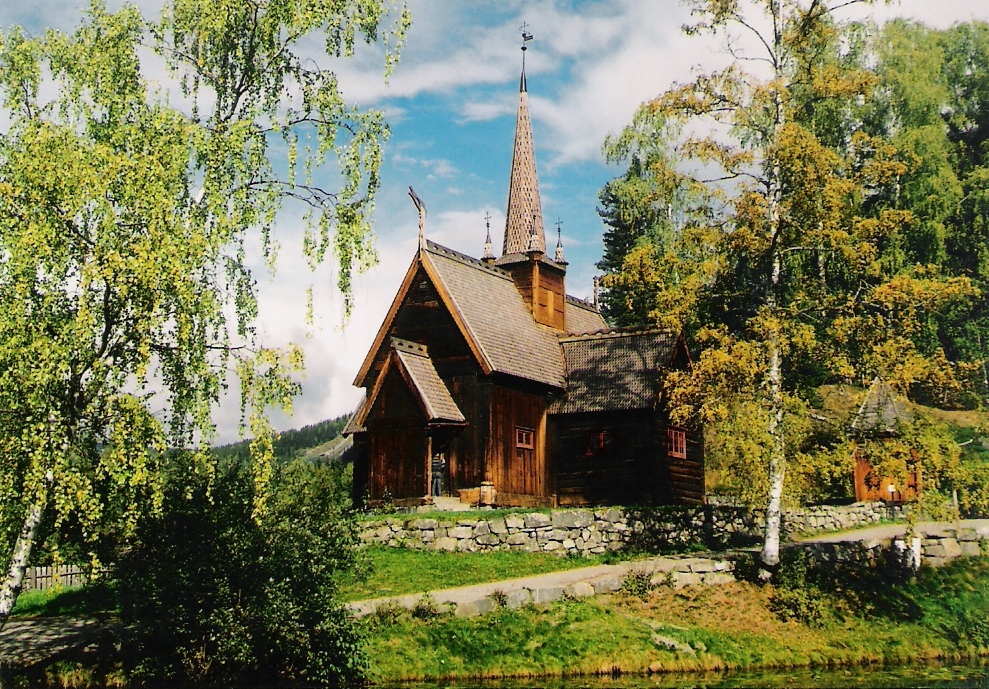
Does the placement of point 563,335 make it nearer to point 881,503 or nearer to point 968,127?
point 881,503

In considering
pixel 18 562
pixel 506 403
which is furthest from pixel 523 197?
pixel 18 562

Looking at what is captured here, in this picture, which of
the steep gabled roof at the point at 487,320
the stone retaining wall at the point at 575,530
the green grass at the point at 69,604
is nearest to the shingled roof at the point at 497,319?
the steep gabled roof at the point at 487,320

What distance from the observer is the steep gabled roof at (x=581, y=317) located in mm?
40034

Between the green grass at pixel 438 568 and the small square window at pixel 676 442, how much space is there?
7592mm

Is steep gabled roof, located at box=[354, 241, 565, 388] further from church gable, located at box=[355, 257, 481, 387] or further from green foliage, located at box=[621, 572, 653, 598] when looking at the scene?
green foliage, located at box=[621, 572, 653, 598]

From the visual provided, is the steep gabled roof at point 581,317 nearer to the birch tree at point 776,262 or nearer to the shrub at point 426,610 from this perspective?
the birch tree at point 776,262

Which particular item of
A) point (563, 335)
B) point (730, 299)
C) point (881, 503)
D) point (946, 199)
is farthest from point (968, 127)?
point (730, 299)

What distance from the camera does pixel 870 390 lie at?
24234mm

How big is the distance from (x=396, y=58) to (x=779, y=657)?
1429 cm

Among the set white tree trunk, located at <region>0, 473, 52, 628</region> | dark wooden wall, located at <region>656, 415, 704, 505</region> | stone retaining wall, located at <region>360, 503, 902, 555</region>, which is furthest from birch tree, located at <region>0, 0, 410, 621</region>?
dark wooden wall, located at <region>656, 415, 704, 505</region>

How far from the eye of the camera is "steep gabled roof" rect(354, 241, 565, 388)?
3168 centimetres

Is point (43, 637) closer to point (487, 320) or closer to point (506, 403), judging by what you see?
point (506, 403)

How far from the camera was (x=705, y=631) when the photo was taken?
22.1 meters

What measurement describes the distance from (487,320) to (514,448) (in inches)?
164
